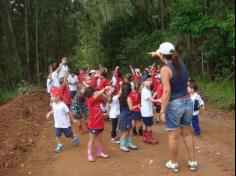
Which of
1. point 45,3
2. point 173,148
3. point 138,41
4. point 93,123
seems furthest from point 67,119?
point 138,41

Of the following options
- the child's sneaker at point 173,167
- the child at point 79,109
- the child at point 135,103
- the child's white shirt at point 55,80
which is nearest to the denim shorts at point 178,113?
the child's sneaker at point 173,167

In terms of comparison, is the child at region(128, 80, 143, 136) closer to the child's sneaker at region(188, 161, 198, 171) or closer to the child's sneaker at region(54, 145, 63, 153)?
the child's sneaker at region(54, 145, 63, 153)

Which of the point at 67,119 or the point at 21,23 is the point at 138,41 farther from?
the point at 67,119

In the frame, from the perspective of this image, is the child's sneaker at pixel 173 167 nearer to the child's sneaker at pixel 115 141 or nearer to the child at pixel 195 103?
the child's sneaker at pixel 115 141

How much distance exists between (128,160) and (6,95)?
1503cm

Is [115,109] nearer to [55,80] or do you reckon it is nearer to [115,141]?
[115,141]

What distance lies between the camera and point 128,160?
9156mm

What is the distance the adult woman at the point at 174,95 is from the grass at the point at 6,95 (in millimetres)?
15775

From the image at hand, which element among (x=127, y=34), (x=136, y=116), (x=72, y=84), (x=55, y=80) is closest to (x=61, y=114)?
(x=136, y=116)

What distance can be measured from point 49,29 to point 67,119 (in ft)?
78.0

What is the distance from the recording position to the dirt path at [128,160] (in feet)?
27.1

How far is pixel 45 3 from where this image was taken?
31.7 meters

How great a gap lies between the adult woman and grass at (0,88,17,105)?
15.8 meters

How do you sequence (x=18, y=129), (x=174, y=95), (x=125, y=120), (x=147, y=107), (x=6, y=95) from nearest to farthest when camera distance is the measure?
(x=174, y=95) → (x=125, y=120) → (x=147, y=107) → (x=18, y=129) → (x=6, y=95)
